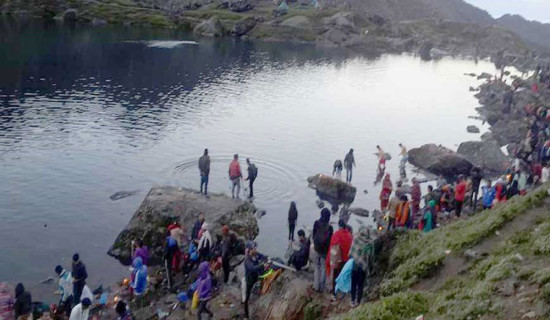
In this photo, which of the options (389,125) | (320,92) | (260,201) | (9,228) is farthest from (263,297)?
(320,92)

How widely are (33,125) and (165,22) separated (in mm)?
113664

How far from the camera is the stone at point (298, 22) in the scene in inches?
6511

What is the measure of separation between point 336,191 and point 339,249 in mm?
17799

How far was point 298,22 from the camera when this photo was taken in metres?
168

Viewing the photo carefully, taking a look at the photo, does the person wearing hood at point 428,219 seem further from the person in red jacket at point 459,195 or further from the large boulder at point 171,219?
the large boulder at point 171,219

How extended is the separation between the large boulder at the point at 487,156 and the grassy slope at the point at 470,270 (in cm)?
2374

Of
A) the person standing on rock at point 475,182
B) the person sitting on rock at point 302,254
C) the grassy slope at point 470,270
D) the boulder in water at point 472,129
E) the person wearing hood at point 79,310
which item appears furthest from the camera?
the boulder in water at point 472,129

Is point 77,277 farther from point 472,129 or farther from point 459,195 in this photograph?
point 472,129

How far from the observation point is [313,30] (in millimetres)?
166375

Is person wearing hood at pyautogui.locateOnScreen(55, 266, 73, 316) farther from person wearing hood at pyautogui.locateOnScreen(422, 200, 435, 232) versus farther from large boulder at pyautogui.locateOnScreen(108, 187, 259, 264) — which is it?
person wearing hood at pyautogui.locateOnScreen(422, 200, 435, 232)

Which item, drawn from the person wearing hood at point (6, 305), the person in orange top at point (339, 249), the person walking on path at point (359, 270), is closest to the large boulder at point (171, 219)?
the person wearing hood at point (6, 305)

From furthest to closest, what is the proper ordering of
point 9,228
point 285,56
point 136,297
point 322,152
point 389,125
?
point 285,56 < point 389,125 < point 322,152 < point 9,228 < point 136,297

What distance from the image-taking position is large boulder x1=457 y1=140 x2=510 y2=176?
43.3 metres

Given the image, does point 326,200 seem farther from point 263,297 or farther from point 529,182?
point 263,297
